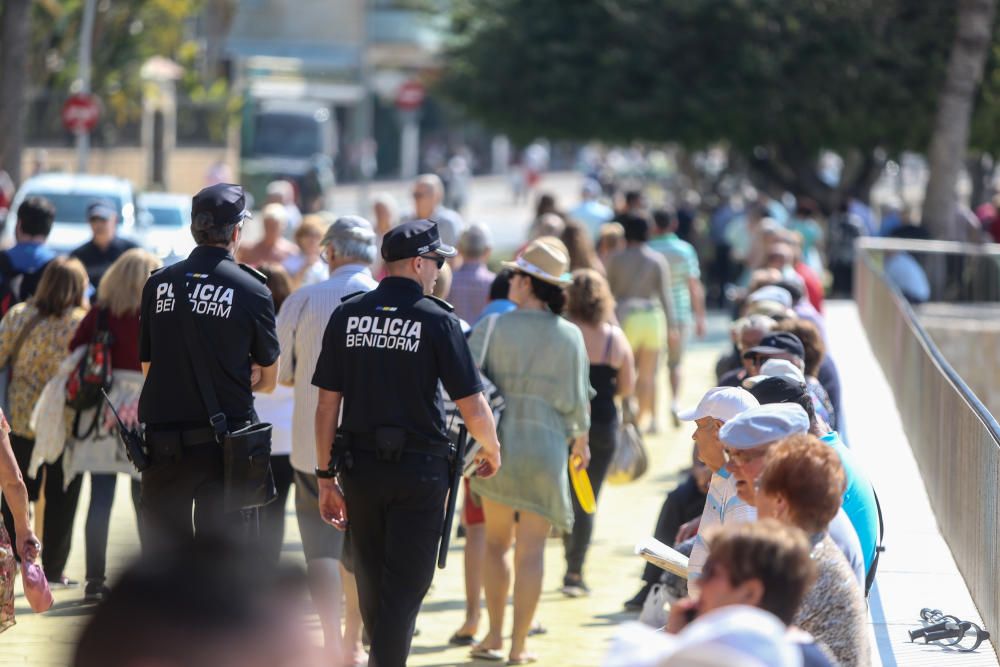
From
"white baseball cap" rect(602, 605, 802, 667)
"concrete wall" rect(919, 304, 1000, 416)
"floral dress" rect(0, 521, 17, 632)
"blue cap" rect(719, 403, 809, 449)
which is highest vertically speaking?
"white baseball cap" rect(602, 605, 802, 667)

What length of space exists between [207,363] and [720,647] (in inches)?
161

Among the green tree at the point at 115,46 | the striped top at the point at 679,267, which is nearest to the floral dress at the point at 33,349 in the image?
the striped top at the point at 679,267

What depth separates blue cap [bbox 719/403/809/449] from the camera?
503cm

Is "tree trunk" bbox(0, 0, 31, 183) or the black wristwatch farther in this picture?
"tree trunk" bbox(0, 0, 31, 183)

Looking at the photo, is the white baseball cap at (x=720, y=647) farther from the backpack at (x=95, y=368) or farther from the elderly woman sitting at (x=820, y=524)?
the backpack at (x=95, y=368)

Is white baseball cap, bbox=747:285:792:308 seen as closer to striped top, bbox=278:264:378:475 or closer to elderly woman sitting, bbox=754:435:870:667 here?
striped top, bbox=278:264:378:475

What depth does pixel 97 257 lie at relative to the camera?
1127cm

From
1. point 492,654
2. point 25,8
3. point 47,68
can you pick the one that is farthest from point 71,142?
point 492,654

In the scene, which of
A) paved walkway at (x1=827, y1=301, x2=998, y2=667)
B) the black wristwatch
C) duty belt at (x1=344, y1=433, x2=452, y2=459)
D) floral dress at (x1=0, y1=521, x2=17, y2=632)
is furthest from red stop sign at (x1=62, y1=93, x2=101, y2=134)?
floral dress at (x1=0, y1=521, x2=17, y2=632)

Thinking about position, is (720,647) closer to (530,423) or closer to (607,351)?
(530,423)

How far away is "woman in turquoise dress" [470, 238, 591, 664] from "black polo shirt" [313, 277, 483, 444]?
147 centimetres

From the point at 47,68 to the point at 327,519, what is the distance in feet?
104

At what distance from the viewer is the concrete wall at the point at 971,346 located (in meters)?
20.5

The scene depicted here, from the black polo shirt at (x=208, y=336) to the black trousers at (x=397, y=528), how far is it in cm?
60
